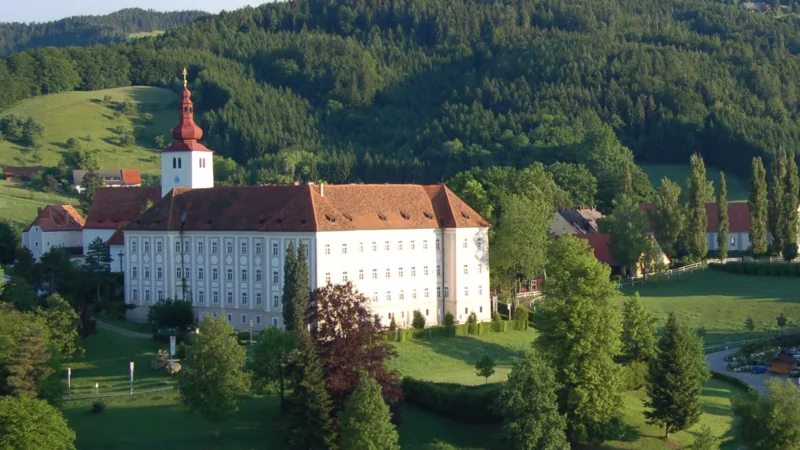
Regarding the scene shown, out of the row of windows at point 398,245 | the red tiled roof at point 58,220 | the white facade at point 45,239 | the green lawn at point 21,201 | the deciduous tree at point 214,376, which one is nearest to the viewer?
the deciduous tree at point 214,376

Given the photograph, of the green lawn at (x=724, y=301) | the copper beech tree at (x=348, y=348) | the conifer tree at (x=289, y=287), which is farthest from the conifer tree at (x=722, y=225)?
the copper beech tree at (x=348, y=348)

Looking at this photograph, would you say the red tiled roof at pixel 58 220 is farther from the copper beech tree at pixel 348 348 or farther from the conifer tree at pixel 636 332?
the conifer tree at pixel 636 332

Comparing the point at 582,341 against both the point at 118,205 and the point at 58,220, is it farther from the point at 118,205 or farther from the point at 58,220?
the point at 58,220

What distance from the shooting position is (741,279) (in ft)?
334

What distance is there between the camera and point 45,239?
352ft

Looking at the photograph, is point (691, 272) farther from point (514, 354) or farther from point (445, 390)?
point (445, 390)

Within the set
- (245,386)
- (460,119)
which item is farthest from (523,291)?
(460,119)

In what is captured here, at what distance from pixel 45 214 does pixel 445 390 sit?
188ft

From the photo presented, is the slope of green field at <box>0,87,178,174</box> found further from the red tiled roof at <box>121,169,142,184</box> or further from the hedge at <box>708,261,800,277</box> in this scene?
the hedge at <box>708,261,800,277</box>

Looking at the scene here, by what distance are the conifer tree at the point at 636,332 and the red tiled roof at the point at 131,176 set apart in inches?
3816

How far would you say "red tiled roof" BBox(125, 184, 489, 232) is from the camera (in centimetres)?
7975

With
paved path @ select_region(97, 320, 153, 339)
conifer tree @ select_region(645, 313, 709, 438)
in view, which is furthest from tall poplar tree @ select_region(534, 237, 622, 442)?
paved path @ select_region(97, 320, 153, 339)

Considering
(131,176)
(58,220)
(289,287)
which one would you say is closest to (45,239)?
(58,220)

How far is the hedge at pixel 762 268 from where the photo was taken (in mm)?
102188
